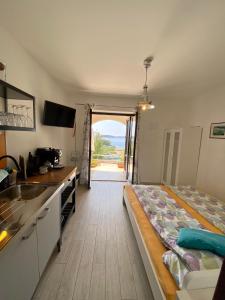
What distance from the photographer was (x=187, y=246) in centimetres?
128

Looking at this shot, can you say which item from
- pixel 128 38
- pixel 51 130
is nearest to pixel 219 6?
pixel 128 38

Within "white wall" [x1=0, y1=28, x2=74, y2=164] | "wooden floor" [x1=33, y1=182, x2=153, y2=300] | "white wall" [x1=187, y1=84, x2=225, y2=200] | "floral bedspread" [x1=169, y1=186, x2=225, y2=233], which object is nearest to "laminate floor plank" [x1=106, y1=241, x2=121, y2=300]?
"wooden floor" [x1=33, y1=182, x2=153, y2=300]

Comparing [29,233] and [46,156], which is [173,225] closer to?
[29,233]

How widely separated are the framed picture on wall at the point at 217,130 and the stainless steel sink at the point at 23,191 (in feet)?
10.4

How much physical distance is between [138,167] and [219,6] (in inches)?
143

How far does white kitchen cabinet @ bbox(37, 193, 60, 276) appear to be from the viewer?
1357 millimetres

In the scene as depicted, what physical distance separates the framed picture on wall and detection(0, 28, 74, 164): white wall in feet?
10.8

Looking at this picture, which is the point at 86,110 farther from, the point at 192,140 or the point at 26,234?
the point at 26,234

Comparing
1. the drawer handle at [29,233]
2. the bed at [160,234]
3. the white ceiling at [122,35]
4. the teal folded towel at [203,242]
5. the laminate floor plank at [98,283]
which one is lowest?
the laminate floor plank at [98,283]

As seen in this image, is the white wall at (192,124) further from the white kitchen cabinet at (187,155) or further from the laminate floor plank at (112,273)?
the laminate floor plank at (112,273)

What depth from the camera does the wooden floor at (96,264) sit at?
1464 millimetres

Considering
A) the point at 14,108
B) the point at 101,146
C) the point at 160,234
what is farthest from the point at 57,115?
the point at 101,146

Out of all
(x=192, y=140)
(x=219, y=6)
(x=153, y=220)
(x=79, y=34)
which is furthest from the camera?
(x=192, y=140)

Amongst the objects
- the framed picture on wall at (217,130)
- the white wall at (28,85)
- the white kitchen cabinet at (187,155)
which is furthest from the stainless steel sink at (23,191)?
the framed picture on wall at (217,130)
